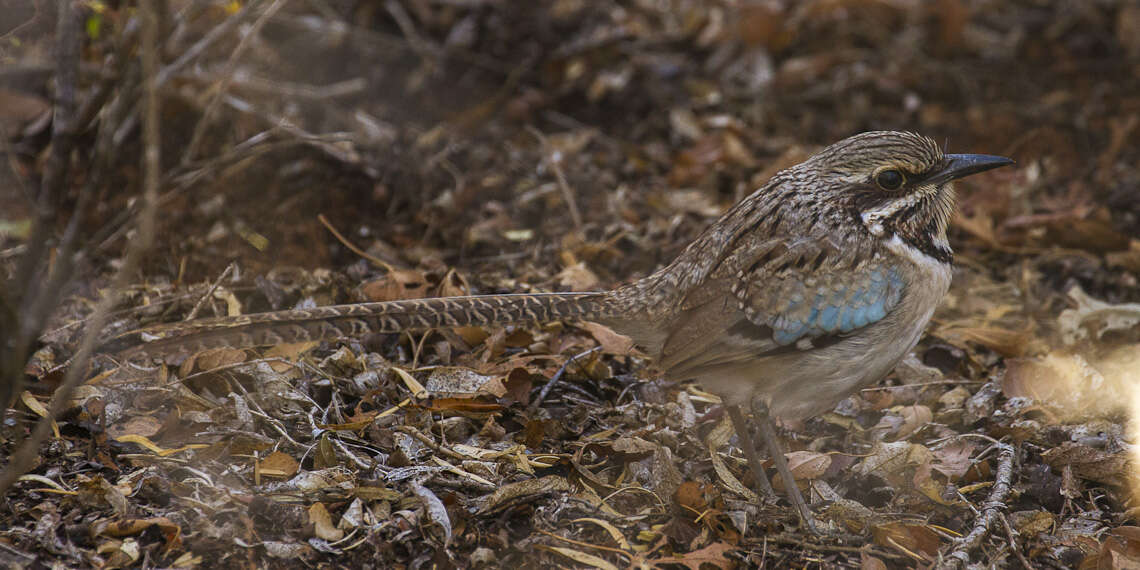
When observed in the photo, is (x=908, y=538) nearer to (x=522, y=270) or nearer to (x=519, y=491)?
(x=519, y=491)

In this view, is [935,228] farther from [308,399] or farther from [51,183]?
[51,183]

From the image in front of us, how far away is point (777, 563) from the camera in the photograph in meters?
4.70

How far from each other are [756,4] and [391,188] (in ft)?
13.5

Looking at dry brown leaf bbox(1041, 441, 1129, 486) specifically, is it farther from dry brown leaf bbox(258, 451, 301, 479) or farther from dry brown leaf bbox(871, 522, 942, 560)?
dry brown leaf bbox(258, 451, 301, 479)

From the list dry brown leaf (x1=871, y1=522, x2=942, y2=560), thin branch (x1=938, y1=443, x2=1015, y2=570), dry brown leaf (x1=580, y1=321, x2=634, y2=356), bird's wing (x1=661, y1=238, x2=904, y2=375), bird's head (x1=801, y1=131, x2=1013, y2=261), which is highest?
bird's head (x1=801, y1=131, x2=1013, y2=261)

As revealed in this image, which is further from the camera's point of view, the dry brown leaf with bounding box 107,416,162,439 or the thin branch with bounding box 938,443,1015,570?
Result: the dry brown leaf with bounding box 107,416,162,439

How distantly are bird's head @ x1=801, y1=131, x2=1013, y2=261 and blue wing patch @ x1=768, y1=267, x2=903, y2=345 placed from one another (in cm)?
32

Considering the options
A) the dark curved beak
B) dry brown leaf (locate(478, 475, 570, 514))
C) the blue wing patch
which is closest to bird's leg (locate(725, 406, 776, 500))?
the blue wing patch

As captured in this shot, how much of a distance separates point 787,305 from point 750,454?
816 millimetres

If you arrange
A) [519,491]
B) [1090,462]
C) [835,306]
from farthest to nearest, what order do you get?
[1090,462] → [835,306] → [519,491]

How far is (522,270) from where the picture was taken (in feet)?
22.9

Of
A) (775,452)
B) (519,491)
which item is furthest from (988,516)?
(519,491)

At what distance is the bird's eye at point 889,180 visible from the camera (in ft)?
17.0

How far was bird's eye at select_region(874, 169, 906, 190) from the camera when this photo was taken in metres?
5.18
